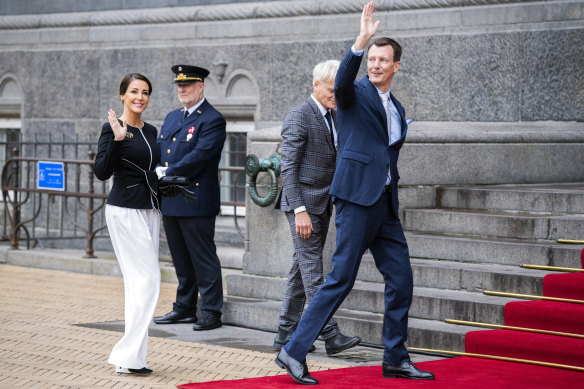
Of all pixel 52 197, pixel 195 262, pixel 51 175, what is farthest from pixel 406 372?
pixel 52 197

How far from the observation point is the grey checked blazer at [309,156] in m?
8.13

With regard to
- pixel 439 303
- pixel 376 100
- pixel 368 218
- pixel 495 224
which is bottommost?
pixel 439 303

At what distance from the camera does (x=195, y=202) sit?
9.39m

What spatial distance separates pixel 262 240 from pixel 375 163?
2.93m

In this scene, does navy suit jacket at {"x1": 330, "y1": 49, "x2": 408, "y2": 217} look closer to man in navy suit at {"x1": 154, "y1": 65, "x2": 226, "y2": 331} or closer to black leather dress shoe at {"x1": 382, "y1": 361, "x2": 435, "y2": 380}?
black leather dress shoe at {"x1": 382, "y1": 361, "x2": 435, "y2": 380}

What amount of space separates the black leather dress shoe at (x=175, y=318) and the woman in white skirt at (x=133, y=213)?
5.75 feet

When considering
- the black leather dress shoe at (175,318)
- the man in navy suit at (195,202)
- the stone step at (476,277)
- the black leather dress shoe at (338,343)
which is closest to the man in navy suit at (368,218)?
the black leather dress shoe at (338,343)

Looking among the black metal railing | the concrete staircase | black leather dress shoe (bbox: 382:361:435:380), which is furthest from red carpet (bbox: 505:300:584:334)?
the black metal railing

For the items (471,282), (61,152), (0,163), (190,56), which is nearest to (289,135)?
→ (471,282)

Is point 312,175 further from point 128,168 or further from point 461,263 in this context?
point 461,263

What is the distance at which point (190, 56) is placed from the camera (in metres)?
14.2

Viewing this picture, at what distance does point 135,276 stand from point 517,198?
3675 millimetres

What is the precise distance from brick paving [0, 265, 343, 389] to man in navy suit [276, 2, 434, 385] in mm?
656

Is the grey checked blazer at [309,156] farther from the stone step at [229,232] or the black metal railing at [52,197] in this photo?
the black metal railing at [52,197]
